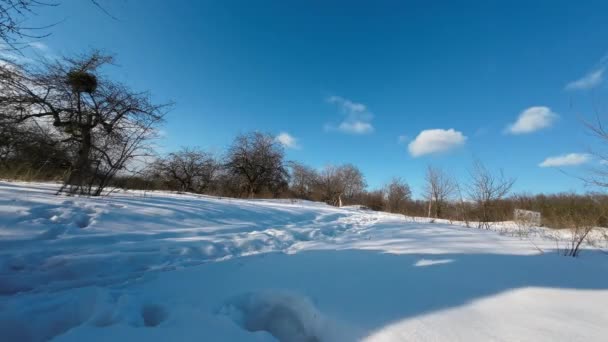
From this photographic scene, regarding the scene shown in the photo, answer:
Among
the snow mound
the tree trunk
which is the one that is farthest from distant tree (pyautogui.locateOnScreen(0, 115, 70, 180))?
the snow mound

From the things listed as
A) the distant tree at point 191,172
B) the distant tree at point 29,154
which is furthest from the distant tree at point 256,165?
the distant tree at point 29,154

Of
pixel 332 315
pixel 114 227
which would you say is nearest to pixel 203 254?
pixel 114 227

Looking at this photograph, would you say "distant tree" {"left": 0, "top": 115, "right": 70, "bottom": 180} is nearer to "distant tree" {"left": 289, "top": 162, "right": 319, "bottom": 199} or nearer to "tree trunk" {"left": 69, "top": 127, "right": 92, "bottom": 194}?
"tree trunk" {"left": 69, "top": 127, "right": 92, "bottom": 194}

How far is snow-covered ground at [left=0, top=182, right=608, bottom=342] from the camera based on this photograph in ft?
3.57

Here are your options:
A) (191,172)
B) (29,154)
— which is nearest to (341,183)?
(191,172)

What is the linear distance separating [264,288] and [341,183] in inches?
1125

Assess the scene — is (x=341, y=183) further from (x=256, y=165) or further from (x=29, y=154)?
(x=29, y=154)

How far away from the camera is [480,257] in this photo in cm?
220

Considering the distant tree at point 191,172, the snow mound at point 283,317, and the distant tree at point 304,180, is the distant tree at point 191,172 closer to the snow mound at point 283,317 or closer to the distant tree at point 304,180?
the distant tree at point 304,180

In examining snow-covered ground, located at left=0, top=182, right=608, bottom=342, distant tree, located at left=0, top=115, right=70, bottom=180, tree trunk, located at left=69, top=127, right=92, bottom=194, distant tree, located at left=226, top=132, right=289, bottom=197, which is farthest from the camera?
distant tree, located at left=226, top=132, right=289, bottom=197

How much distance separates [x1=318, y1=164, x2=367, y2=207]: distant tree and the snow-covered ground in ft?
82.0

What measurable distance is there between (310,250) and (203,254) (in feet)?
3.99

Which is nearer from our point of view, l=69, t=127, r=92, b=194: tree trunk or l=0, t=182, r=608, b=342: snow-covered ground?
l=0, t=182, r=608, b=342: snow-covered ground

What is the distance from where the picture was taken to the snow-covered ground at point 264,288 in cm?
109
